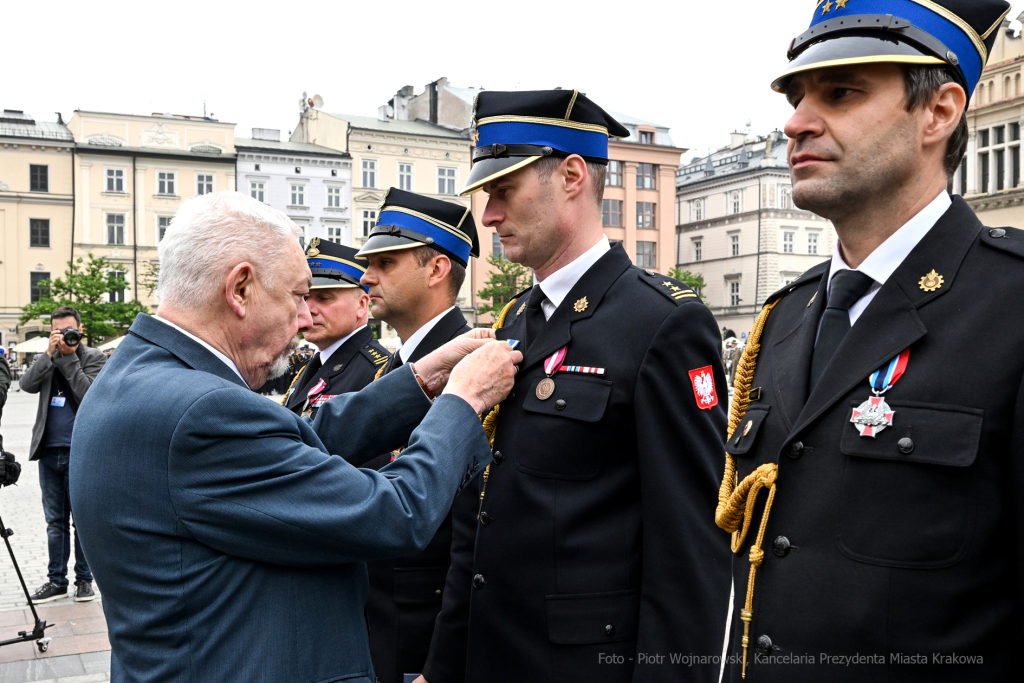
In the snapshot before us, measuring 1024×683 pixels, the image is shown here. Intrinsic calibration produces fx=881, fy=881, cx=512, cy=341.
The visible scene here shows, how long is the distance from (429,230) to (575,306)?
1.78m

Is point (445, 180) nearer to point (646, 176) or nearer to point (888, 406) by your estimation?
point (646, 176)

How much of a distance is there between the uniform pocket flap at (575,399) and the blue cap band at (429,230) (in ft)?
6.19

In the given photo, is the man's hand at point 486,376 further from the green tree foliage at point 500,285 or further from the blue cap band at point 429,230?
the green tree foliage at point 500,285

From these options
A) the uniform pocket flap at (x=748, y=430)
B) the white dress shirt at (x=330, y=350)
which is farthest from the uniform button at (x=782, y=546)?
the white dress shirt at (x=330, y=350)

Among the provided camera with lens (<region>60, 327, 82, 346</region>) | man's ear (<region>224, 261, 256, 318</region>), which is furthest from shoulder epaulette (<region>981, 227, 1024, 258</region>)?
camera with lens (<region>60, 327, 82, 346</region>)

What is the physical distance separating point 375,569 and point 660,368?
5.80 ft

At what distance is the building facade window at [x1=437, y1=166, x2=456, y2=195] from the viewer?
50.5m

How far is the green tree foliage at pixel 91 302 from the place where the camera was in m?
39.5

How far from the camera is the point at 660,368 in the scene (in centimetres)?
247

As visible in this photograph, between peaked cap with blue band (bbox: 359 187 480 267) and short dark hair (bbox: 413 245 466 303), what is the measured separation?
0.06 ft

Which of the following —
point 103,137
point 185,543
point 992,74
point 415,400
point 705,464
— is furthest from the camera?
point 103,137

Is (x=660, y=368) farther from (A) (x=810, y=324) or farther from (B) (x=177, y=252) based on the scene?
(B) (x=177, y=252)

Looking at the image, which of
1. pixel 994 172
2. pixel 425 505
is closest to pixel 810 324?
pixel 425 505

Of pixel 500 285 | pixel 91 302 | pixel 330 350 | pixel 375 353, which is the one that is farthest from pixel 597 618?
pixel 500 285
